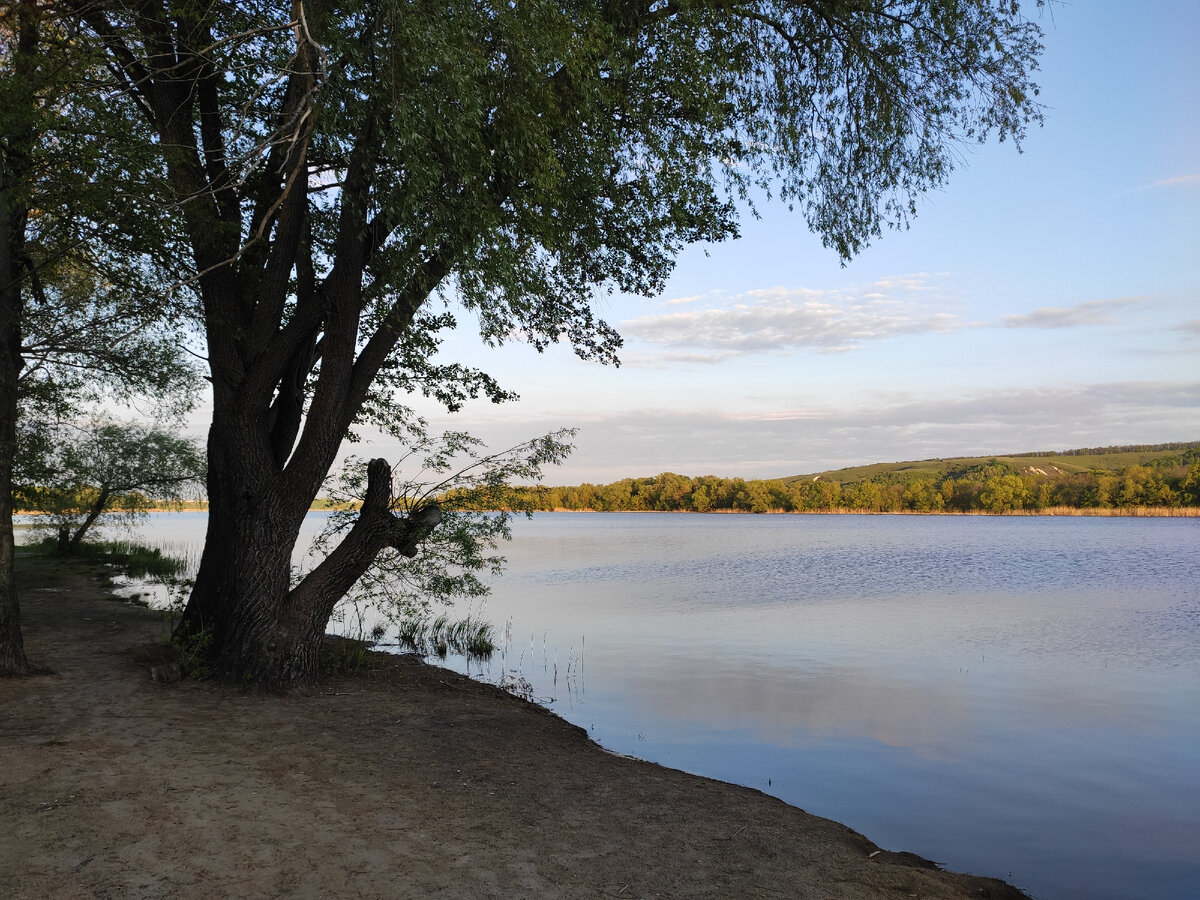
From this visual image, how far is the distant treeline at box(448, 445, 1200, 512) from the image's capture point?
92.3 metres

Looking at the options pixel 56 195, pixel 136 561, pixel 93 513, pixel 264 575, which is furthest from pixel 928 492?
pixel 56 195

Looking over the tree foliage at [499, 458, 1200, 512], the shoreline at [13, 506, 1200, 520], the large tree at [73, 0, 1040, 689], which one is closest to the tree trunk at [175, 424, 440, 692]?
the large tree at [73, 0, 1040, 689]

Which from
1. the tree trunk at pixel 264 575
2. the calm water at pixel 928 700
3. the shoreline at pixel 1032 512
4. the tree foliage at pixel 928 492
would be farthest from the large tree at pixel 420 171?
the tree foliage at pixel 928 492

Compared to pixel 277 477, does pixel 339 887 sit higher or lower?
lower

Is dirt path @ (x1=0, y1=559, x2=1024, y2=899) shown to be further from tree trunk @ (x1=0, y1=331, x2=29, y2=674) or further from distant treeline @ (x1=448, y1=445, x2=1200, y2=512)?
distant treeline @ (x1=448, y1=445, x2=1200, y2=512)

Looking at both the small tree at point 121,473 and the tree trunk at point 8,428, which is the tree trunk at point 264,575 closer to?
the tree trunk at point 8,428

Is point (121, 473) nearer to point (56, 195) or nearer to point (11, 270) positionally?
point (11, 270)

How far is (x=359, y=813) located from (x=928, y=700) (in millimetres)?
9523

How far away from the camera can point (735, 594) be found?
81.3 ft

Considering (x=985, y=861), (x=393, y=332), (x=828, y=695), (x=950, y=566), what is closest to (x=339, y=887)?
(x=985, y=861)

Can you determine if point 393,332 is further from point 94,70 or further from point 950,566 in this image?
point 950,566

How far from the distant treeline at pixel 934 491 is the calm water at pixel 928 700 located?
67206 mm

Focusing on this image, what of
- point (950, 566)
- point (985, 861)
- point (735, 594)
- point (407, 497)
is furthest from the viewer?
point (950, 566)

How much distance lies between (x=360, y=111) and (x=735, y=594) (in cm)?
1994
